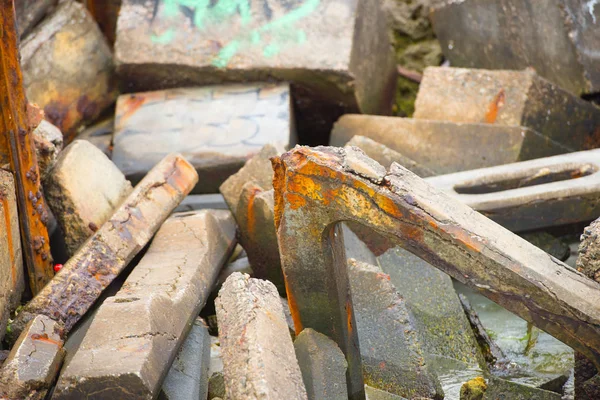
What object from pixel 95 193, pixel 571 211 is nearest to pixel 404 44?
pixel 571 211

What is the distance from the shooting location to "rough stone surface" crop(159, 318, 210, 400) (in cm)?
219

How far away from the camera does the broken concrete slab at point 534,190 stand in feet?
9.59

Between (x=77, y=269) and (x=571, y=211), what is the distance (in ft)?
6.45

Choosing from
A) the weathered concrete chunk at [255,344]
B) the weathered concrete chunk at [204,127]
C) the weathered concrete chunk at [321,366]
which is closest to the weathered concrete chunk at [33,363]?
the weathered concrete chunk at [255,344]

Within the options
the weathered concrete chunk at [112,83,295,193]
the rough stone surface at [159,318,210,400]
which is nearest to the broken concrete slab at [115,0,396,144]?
the weathered concrete chunk at [112,83,295,193]

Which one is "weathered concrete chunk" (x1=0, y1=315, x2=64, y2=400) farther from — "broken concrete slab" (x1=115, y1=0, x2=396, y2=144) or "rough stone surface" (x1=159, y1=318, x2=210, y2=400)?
"broken concrete slab" (x1=115, y1=0, x2=396, y2=144)

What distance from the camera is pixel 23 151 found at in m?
2.65

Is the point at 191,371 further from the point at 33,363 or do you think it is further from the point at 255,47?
the point at 255,47

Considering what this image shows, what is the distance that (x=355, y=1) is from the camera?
422cm

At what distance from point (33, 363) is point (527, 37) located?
3.19 m

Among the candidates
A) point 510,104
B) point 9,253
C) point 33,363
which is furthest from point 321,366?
point 510,104

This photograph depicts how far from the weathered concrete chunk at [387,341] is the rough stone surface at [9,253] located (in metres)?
1.21

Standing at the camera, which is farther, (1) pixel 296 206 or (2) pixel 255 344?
(1) pixel 296 206

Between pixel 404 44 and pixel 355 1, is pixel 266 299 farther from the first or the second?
pixel 404 44
